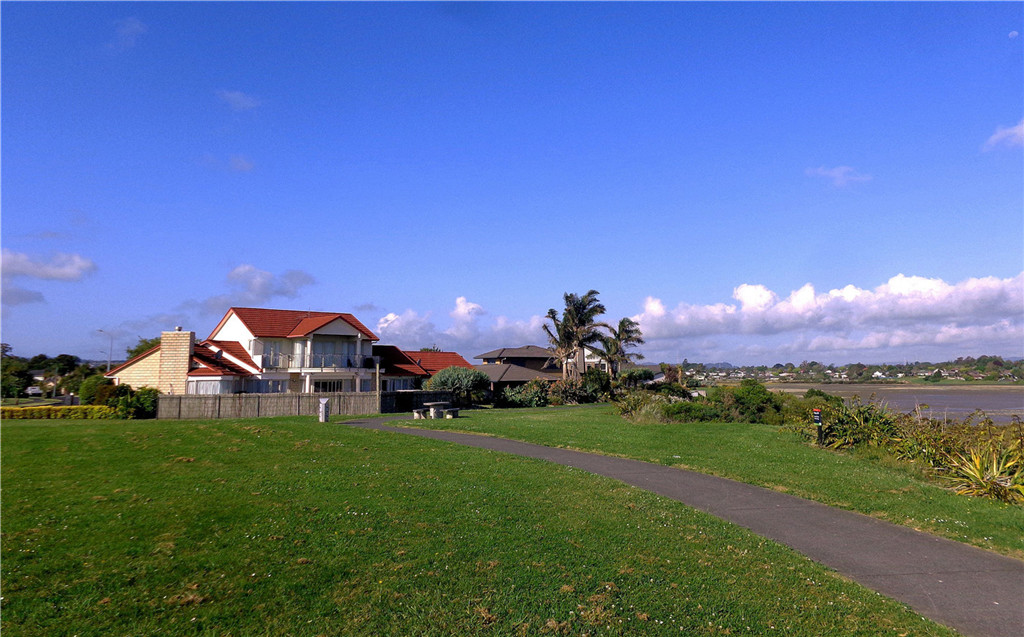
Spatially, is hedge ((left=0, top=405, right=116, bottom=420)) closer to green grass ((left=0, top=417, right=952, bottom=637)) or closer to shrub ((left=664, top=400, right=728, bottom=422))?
green grass ((left=0, top=417, right=952, bottom=637))

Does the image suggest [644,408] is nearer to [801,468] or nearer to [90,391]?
[801,468]

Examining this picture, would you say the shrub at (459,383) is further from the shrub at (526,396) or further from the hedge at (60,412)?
the hedge at (60,412)

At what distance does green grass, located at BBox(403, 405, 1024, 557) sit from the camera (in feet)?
36.5

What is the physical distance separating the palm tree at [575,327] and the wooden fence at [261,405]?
109ft

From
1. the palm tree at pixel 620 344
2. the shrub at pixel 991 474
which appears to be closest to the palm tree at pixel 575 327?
the palm tree at pixel 620 344

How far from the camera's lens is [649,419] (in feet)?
104

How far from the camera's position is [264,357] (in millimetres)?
47312

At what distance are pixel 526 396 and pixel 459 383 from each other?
7.08 meters

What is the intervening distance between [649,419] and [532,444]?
→ 40.9 ft

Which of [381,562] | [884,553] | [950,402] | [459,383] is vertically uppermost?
[459,383]

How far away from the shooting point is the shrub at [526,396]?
53969mm

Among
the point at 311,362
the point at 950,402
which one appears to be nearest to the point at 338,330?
the point at 311,362

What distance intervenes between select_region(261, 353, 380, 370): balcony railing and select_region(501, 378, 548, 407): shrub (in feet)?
38.8

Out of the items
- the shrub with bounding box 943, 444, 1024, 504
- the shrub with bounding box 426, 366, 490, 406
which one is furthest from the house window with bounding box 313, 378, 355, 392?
the shrub with bounding box 943, 444, 1024, 504
